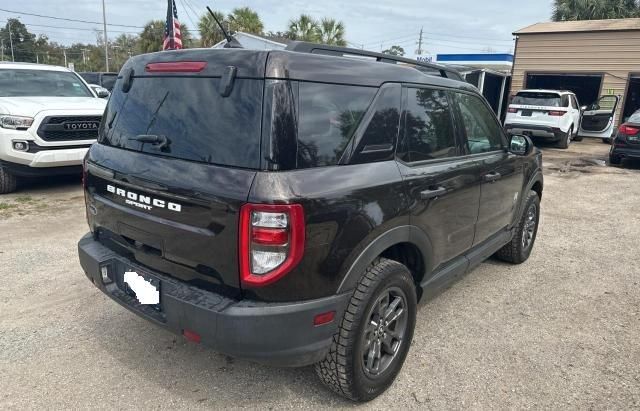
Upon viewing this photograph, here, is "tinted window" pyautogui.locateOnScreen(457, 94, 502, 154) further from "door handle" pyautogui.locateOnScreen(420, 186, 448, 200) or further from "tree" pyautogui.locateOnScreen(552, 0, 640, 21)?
"tree" pyautogui.locateOnScreen(552, 0, 640, 21)

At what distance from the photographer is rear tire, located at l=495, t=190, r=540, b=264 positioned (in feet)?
14.8

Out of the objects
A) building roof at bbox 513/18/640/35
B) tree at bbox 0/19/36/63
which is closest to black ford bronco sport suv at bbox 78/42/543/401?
building roof at bbox 513/18/640/35

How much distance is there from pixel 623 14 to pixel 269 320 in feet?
105

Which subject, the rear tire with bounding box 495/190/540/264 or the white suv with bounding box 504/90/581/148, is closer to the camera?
the rear tire with bounding box 495/190/540/264

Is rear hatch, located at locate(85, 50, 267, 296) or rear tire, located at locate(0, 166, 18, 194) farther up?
rear hatch, located at locate(85, 50, 267, 296)

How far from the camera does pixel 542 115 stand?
13.6 meters

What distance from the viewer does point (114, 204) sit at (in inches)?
103

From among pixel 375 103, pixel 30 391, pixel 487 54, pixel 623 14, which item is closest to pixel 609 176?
pixel 375 103

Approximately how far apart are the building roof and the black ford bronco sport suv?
1804 cm

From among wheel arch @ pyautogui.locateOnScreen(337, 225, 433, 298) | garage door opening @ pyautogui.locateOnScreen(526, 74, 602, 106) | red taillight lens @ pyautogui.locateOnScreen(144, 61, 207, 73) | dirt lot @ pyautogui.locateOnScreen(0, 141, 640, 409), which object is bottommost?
dirt lot @ pyautogui.locateOnScreen(0, 141, 640, 409)

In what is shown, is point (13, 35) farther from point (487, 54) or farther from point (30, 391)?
point (30, 391)

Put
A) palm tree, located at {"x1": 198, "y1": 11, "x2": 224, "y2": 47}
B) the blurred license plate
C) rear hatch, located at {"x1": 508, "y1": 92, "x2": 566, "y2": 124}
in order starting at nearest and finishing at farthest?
the blurred license plate, rear hatch, located at {"x1": 508, "y1": 92, "x2": 566, "y2": 124}, palm tree, located at {"x1": 198, "y1": 11, "x2": 224, "y2": 47}

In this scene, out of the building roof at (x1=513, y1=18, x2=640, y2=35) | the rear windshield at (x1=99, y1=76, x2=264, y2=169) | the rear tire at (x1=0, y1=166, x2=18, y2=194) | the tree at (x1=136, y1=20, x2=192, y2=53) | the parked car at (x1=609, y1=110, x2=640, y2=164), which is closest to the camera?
the rear windshield at (x1=99, y1=76, x2=264, y2=169)

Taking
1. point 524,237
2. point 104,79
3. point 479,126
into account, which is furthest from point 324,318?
point 104,79
